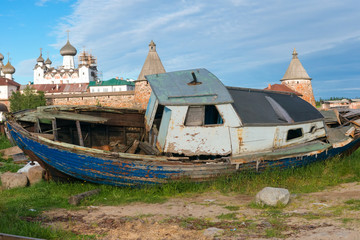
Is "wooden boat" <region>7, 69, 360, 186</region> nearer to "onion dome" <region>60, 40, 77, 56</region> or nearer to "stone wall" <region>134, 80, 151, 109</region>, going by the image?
"stone wall" <region>134, 80, 151, 109</region>

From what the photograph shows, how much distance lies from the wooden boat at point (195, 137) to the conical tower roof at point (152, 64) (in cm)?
2165

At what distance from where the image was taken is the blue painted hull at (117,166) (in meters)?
8.39

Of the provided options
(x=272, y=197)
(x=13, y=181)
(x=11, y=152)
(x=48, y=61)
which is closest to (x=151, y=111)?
(x=13, y=181)

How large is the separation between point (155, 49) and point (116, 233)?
29229mm

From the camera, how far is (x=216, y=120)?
33.4 feet

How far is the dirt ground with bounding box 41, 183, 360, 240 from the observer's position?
5555mm

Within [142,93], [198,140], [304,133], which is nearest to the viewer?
[198,140]

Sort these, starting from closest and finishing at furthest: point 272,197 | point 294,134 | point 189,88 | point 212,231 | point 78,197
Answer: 1. point 212,231
2. point 272,197
3. point 78,197
4. point 189,88
5. point 294,134

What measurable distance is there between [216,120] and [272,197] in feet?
11.7

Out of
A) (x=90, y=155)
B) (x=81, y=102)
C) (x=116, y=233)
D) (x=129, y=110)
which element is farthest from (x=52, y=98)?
(x=116, y=233)

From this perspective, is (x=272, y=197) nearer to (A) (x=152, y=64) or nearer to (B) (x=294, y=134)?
(B) (x=294, y=134)

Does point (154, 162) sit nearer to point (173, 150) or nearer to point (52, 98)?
point (173, 150)

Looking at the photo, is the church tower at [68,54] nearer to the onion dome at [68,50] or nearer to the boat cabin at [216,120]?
the onion dome at [68,50]

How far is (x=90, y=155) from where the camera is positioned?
8359 millimetres
